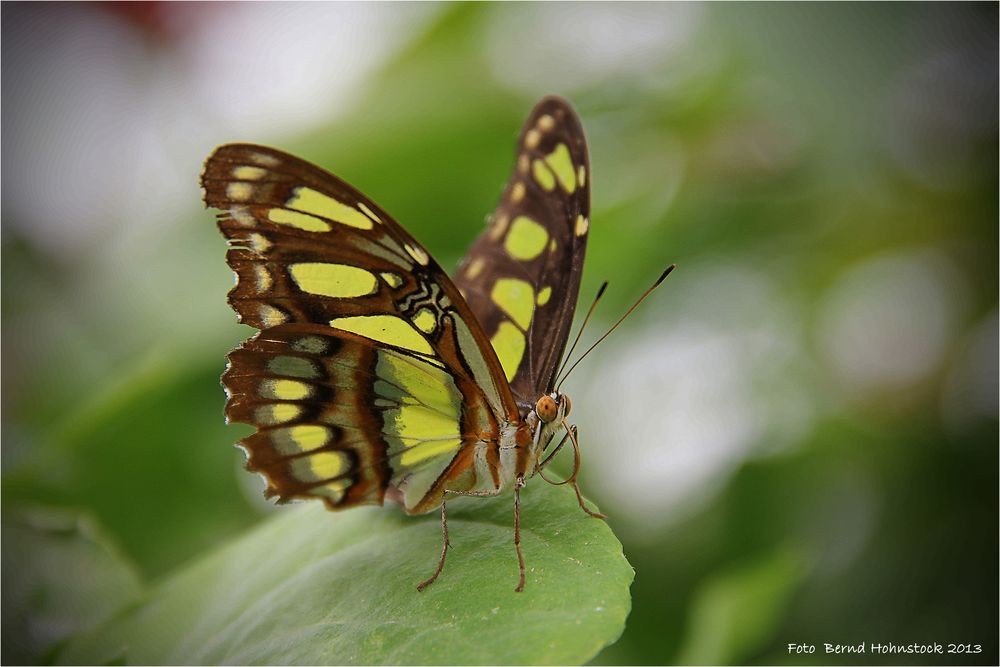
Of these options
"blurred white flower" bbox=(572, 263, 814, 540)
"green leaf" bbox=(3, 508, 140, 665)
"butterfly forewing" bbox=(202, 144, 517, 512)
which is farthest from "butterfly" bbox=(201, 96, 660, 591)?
"blurred white flower" bbox=(572, 263, 814, 540)

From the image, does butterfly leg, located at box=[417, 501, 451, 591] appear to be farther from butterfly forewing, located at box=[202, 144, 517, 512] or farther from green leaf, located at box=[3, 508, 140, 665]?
green leaf, located at box=[3, 508, 140, 665]

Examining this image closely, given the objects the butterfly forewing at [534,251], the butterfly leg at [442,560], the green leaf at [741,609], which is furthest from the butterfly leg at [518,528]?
the green leaf at [741,609]

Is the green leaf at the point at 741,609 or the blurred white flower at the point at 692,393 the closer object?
the green leaf at the point at 741,609

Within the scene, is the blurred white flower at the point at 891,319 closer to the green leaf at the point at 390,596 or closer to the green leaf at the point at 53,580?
the green leaf at the point at 390,596

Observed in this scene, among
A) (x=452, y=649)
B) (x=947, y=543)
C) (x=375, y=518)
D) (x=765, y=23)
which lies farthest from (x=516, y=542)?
(x=765, y=23)

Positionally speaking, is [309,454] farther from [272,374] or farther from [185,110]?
[185,110]

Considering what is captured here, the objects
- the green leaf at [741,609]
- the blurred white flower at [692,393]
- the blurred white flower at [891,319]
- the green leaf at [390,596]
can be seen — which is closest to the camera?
the green leaf at [390,596]

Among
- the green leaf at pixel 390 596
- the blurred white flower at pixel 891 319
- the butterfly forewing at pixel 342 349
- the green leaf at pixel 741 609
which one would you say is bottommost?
the green leaf at pixel 741 609
